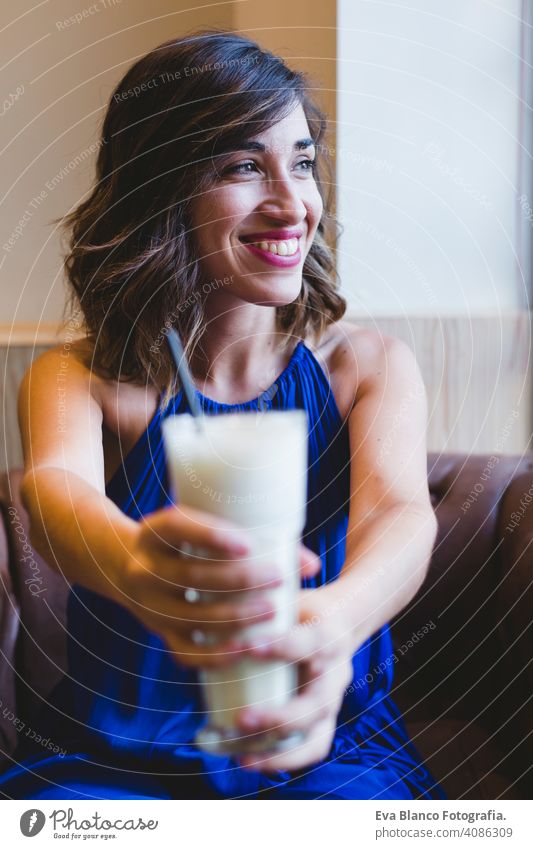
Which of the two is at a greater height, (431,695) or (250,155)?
(250,155)

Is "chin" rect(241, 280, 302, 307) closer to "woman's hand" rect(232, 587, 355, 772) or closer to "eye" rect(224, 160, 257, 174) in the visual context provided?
"eye" rect(224, 160, 257, 174)

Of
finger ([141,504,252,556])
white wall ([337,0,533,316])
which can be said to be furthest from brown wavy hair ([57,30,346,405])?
finger ([141,504,252,556])

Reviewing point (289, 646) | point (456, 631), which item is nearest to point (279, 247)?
point (289, 646)

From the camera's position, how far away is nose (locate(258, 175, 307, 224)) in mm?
483

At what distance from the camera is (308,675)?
35 centimetres

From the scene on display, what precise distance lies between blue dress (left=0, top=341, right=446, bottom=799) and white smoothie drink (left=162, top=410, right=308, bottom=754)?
0.43 feet

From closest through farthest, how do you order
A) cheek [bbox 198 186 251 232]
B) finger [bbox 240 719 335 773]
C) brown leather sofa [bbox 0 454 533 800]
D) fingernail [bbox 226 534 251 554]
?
fingernail [bbox 226 534 251 554], finger [bbox 240 719 335 773], cheek [bbox 198 186 251 232], brown leather sofa [bbox 0 454 533 800]

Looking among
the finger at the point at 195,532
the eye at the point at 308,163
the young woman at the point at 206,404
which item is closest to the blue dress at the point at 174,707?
the young woman at the point at 206,404

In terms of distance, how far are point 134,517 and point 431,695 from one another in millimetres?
294

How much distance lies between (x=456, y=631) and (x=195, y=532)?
0.46m

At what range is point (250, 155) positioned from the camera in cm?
48

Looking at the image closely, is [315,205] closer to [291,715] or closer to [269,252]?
[269,252]

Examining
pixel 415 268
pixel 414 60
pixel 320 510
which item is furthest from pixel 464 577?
pixel 414 60

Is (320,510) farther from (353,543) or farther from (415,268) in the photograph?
(415,268)
